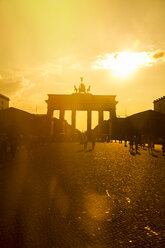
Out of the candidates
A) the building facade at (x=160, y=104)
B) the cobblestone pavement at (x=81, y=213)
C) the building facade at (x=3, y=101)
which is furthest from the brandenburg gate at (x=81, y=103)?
the cobblestone pavement at (x=81, y=213)

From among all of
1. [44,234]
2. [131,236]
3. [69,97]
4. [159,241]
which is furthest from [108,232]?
[69,97]

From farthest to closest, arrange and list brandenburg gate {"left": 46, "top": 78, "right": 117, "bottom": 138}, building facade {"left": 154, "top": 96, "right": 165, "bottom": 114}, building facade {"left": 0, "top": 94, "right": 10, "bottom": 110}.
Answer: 1. building facade {"left": 0, "top": 94, "right": 10, "bottom": 110}
2. building facade {"left": 154, "top": 96, "right": 165, "bottom": 114}
3. brandenburg gate {"left": 46, "top": 78, "right": 117, "bottom": 138}

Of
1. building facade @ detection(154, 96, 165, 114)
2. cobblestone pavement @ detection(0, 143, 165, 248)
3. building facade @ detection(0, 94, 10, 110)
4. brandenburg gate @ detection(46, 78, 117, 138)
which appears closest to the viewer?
cobblestone pavement @ detection(0, 143, 165, 248)

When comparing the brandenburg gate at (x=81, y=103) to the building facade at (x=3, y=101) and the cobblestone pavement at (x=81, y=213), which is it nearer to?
the building facade at (x=3, y=101)

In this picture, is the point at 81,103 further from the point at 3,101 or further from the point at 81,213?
the point at 81,213

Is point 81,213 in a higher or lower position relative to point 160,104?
lower

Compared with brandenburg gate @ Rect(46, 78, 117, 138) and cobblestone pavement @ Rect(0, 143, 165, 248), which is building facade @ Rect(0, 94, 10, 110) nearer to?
brandenburg gate @ Rect(46, 78, 117, 138)

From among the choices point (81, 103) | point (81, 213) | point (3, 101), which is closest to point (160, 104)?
point (81, 103)

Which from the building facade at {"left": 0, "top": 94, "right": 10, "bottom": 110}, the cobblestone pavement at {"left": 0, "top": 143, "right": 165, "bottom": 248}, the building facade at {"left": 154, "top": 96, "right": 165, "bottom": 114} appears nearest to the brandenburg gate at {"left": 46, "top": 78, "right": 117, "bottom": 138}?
the building facade at {"left": 154, "top": 96, "right": 165, "bottom": 114}

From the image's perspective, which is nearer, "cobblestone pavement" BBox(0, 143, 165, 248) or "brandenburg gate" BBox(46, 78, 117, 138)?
"cobblestone pavement" BBox(0, 143, 165, 248)

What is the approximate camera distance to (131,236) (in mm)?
3178

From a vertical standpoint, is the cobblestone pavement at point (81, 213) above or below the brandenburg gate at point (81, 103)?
below

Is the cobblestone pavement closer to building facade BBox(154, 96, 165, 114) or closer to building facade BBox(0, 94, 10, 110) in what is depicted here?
building facade BBox(154, 96, 165, 114)

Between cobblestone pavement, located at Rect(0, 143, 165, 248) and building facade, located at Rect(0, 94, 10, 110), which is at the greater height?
building facade, located at Rect(0, 94, 10, 110)
